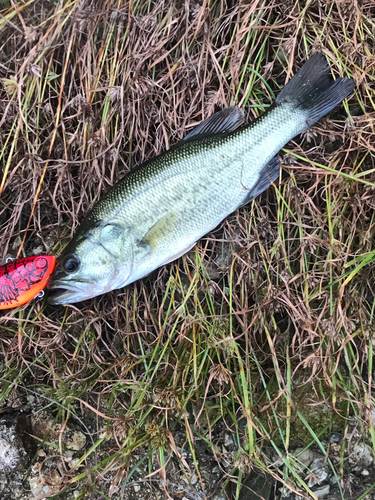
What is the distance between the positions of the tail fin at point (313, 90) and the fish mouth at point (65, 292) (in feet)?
5.85

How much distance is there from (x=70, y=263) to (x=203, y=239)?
0.92 metres

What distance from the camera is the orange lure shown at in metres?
2.53

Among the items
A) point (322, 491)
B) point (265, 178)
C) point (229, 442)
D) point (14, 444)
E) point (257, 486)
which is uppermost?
point (265, 178)

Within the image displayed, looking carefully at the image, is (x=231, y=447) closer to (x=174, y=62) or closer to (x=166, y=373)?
(x=166, y=373)

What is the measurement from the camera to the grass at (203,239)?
101 inches

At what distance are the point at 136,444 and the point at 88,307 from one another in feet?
3.13

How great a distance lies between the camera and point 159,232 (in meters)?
2.48

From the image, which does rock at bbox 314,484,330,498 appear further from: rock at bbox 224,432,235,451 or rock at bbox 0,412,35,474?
rock at bbox 0,412,35,474

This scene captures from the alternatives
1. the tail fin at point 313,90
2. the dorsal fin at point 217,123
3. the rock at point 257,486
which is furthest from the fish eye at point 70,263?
the rock at point 257,486

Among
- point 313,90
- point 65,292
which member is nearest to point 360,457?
point 65,292

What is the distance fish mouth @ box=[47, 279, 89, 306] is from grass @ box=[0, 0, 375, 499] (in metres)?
0.23

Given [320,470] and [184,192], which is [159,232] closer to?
[184,192]

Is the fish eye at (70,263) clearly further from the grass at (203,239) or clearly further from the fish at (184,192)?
the grass at (203,239)

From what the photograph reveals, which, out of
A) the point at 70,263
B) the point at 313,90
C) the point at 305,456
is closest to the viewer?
the point at 70,263
